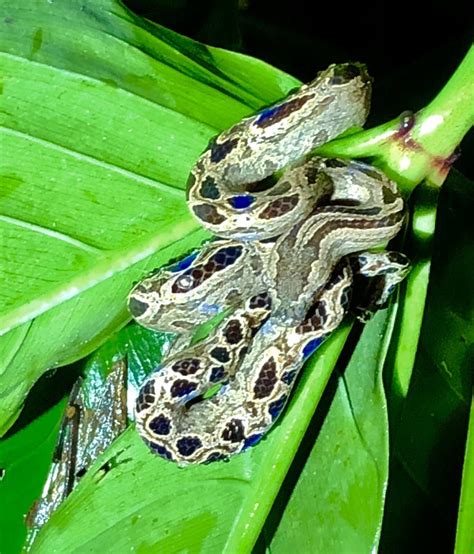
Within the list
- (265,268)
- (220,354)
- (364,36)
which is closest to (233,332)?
(220,354)

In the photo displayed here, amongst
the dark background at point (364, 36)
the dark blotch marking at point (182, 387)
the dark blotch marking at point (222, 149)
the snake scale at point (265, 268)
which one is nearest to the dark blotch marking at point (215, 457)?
the snake scale at point (265, 268)

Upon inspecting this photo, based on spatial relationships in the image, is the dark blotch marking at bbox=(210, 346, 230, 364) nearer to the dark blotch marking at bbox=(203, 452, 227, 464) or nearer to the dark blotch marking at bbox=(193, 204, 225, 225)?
the dark blotch marking at bbox=(203, 452, 227, 464)

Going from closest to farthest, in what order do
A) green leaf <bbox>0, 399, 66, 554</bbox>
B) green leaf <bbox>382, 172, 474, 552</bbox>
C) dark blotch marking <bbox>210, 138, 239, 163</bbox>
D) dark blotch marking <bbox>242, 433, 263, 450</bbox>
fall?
dark blotch marking <bbox>210, 138, 239, 163</bbox>
dark blotch marking <bbox>242, 433, 263, 450</bbox>
green leaf <bbox>382, 172, 474, 552</bbox>
green leaf <bbox>0, 399, 66, 554</bbox>

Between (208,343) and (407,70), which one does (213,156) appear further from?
(407,70)

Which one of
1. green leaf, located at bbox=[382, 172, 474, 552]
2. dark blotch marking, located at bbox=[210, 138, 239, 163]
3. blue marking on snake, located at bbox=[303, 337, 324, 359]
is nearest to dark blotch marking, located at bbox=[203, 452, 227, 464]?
blue marking on snake, located at bbox=[303, 337, 324, 359]

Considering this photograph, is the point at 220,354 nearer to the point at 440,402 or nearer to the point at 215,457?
the point at 215,457
